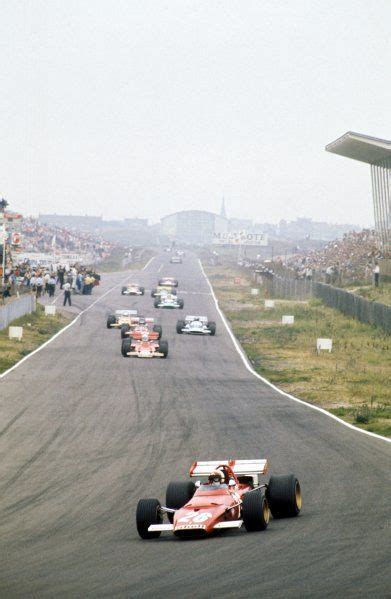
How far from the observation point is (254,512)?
14477 millimetres

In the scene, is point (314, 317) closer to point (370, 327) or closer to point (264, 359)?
point (370, 327)

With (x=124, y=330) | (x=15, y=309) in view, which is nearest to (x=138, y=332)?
(x=124, y=330)

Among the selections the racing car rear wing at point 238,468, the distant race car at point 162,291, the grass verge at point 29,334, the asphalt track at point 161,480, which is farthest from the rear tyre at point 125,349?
the distant race car at point 162,291

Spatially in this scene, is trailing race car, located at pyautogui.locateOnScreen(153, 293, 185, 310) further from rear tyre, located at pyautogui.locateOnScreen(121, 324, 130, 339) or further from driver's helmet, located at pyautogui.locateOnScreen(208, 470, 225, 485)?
driver's helmet, located at pyautogui.locateOnScreen(208, 470, 225, 485)

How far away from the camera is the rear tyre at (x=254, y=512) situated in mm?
14484

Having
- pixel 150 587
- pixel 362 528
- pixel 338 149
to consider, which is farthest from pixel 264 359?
pixel 338 149

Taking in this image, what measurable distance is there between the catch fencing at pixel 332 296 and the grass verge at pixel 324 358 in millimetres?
499

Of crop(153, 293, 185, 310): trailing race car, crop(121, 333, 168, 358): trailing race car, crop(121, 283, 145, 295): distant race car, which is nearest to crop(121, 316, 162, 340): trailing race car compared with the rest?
crop(121, 333, 168, 358): trailing race car

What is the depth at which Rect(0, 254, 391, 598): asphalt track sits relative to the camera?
1171 centimetres

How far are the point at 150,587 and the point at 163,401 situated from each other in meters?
18.3

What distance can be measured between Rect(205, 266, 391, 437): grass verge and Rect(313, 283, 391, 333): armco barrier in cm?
43

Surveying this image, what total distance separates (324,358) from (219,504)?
1160 inches

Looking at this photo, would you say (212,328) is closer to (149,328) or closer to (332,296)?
(149,328)

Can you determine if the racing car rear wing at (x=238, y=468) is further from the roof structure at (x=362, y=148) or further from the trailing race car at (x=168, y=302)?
the roof structure at (x=362, y=148)
